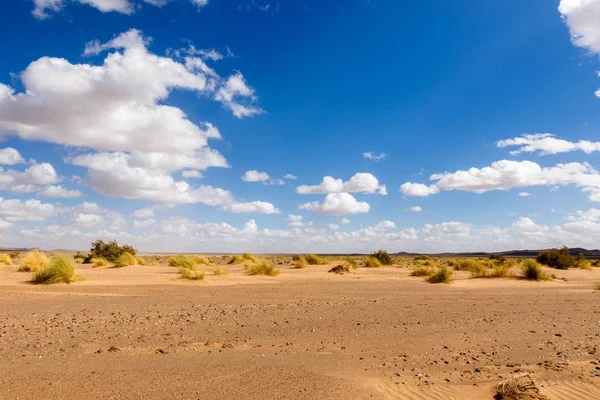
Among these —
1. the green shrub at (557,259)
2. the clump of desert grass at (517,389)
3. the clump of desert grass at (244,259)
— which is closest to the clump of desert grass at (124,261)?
the clump of desert grass at (244,259)

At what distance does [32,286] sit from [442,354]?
17074 millimetres

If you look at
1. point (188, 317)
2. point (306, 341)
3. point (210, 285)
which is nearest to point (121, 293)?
point (210, 285)

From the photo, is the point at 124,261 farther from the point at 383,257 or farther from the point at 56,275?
the point at 383,257

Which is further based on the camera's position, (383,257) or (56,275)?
(383,257)

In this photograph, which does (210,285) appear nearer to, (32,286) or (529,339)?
(32,286)

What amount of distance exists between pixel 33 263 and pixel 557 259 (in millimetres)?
38584

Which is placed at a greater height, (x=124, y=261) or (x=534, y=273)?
(x=124, y=261)

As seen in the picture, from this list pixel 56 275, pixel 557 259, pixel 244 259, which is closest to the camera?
pixel 56 275

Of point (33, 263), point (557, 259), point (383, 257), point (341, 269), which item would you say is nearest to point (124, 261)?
point (33, 263)

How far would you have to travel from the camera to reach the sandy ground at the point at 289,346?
607cm

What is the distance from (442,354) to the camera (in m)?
7.91

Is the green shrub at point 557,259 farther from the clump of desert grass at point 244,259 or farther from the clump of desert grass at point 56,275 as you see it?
the clump of desert grass at point 56,275

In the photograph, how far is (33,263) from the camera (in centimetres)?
2569

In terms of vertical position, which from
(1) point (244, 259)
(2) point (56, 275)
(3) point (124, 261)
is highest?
(1) point (244, 259)
